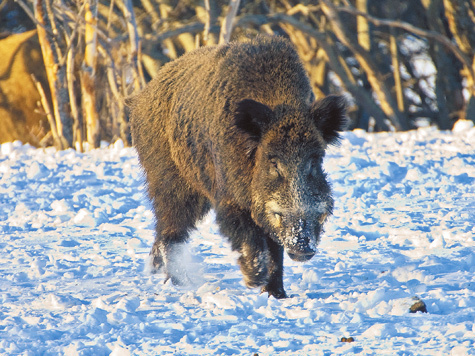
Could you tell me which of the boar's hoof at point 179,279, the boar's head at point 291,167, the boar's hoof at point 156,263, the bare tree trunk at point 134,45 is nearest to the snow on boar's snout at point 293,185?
the boar's head at point 291,167

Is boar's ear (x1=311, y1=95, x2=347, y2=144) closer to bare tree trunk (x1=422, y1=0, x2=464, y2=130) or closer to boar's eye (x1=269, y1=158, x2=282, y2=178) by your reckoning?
boar's eye (x1=269, y1=158, x2=282, y2=178)

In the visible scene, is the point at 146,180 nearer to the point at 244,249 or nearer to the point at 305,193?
the point at 244,249

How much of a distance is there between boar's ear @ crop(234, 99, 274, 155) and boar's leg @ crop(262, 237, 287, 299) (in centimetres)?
70

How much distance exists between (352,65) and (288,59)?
17438 mm

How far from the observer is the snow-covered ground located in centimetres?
404

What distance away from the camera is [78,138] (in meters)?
13.9

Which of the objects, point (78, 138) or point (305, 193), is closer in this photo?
point (305, 193)

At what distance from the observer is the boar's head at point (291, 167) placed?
179 inches

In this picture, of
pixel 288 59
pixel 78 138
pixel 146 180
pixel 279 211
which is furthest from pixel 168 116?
pixel 78 138

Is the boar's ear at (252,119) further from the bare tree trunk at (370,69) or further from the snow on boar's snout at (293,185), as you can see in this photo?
the bare tree trunk at (370,69)

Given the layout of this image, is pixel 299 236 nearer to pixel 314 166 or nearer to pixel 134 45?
pixel 314 166

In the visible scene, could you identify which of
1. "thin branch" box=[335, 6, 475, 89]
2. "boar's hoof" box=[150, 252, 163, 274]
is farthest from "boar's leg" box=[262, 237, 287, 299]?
"thin branch" box=[335, 6, 475, 89]

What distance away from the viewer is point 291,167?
4664 mm

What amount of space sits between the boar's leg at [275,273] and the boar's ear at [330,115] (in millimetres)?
826
